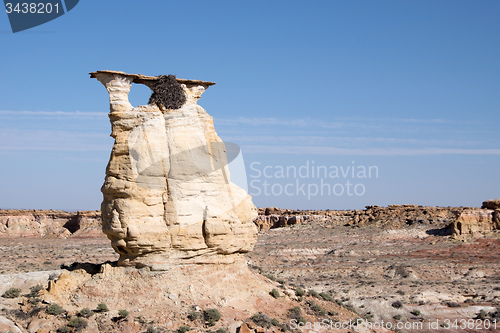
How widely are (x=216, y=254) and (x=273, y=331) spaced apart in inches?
126

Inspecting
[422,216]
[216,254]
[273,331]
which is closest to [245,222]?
[216,254]

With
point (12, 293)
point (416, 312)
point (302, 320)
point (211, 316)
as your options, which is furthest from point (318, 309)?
point (12, 293)

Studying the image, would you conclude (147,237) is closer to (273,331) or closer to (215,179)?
(215,179)

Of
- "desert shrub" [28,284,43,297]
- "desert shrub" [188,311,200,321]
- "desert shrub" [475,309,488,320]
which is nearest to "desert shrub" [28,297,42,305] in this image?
"desert shrub" [28,284,43,297]

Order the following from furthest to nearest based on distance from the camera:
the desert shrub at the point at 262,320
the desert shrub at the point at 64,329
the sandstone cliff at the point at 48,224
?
the sandstone cliff at the point at 48,224 → the desert shrub at the point at 262,320 → the desert shrub at the point at 64,329

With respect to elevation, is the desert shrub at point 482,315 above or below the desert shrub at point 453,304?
above

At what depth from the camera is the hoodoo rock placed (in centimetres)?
1423

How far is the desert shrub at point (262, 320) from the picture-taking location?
1383cm

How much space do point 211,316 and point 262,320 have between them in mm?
1573

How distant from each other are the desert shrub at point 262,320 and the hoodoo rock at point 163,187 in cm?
227

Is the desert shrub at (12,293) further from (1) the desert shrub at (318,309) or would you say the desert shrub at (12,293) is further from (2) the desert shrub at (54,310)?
(1) the desert shrub at (318,309)

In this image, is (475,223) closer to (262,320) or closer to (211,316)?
(262,320)

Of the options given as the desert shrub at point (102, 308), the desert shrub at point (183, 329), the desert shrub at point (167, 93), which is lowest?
the desert shrub at point (183, 329)

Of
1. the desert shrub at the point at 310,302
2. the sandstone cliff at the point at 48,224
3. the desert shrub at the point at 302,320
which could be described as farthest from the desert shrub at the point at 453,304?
the sandstone cliff at the point at 48,224
